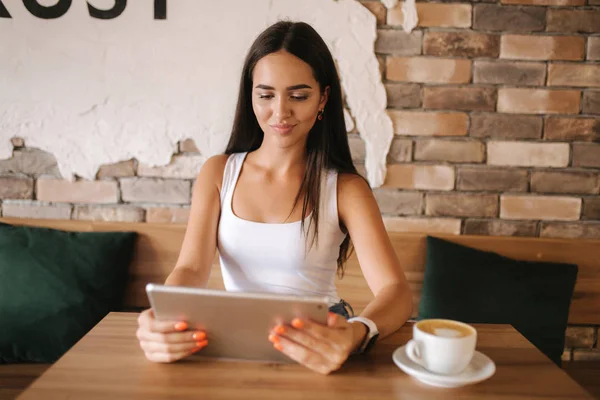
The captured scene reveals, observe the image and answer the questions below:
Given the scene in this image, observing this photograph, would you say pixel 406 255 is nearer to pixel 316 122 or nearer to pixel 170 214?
pixel 316 122

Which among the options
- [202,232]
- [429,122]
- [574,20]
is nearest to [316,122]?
[202,232]

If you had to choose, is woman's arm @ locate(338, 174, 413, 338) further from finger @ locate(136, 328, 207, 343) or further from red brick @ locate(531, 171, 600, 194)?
red brick @ locate(531, 171, 600, 194)

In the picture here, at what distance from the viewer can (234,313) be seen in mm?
721

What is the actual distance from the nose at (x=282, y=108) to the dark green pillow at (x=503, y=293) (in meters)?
0.75

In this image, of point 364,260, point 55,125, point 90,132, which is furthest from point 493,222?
point 55,125

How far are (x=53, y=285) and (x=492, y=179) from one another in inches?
55.2

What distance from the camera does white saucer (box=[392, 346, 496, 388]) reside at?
708mm

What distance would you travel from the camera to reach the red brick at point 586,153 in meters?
1.69

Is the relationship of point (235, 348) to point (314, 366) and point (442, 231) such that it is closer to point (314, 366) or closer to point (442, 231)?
point (314, 366)

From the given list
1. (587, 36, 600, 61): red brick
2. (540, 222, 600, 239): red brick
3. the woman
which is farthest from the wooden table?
(587, 36, 600, 61): red brick

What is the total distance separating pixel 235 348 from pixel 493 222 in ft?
3.97

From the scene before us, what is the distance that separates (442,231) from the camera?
1.73 meters

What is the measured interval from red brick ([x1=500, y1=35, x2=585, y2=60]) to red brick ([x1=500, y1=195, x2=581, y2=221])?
449mm


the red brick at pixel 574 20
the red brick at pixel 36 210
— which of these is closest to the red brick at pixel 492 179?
the red brick at pixel 574 20
